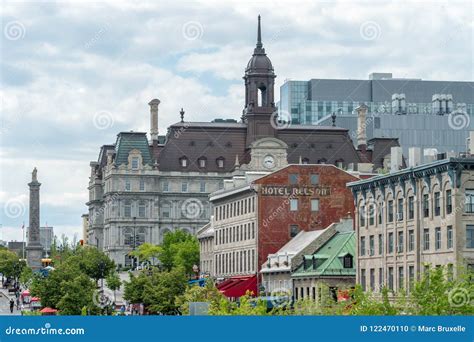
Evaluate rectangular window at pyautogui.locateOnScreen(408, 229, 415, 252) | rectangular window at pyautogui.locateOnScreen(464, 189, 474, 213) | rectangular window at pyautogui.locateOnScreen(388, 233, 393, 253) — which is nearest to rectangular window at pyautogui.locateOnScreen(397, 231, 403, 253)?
rectangular window at pyautogui.locateOnScreen(408, 229, 415, 252)

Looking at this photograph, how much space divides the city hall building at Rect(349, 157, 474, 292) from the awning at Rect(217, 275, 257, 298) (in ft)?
68.2

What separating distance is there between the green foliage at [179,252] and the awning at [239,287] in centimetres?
2931

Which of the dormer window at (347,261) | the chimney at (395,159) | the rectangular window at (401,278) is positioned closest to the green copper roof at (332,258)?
the dormer window at (347,261)

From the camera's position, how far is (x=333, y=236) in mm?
111562

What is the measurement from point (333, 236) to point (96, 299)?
1892 cm

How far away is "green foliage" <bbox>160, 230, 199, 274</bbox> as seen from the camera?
532 feet

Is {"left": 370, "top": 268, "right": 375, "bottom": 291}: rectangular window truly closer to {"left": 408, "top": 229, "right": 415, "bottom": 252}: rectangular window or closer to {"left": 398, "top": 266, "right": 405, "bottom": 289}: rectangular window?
{"left": 398, "top": 266, "right": 405, "bottom": 289}: rectangular window

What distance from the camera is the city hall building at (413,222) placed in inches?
3196

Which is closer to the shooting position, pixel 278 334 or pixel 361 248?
pixel 278 334

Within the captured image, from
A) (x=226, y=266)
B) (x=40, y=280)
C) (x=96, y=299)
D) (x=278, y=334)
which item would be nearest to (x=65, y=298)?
(x=96, y=299)

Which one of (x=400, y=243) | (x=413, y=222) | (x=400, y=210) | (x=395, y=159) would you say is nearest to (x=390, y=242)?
(x=400, y=243)

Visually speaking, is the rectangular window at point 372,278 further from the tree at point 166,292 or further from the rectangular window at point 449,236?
the tree at point 166,292

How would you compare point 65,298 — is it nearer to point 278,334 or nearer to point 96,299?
point 96,299

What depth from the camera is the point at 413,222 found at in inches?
3428
